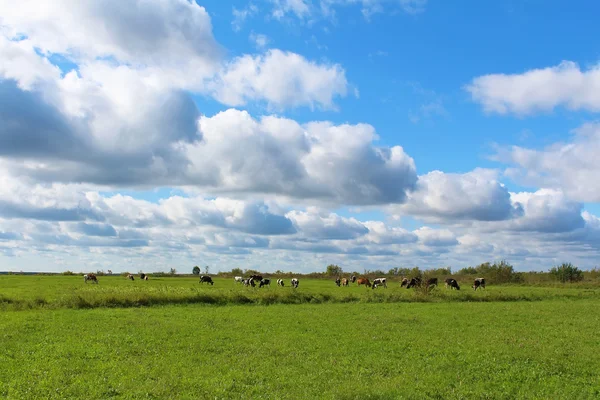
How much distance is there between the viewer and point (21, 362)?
17094mm

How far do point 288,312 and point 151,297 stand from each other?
1363 cm

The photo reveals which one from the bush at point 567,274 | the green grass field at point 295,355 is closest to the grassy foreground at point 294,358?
the green grass field at point 295,355

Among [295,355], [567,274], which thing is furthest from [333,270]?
[295,355]

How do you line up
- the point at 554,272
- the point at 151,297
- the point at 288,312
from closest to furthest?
the point at 288,312 < the point at 151,297 < the point at 554,272

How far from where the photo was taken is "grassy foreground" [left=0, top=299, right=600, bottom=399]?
1388 cm

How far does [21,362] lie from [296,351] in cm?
1002

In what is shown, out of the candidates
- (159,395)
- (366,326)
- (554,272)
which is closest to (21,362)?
(159,395)

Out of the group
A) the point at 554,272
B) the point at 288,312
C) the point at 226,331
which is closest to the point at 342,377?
the point at 226,331

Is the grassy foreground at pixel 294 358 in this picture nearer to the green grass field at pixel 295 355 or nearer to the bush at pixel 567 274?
the green grass field at pixel 295 355

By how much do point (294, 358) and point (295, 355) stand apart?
0.57m

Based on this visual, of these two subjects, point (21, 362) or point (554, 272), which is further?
point (554, 272)

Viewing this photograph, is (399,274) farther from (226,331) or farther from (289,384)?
(289,384)

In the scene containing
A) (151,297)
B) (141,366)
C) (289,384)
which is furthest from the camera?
(151,297)

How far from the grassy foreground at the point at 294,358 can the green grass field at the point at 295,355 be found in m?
0.06
